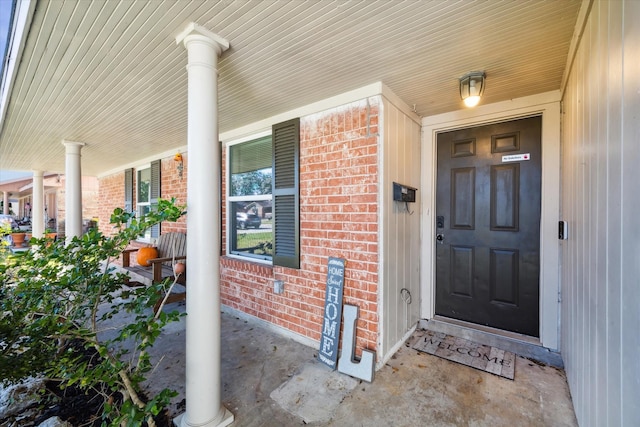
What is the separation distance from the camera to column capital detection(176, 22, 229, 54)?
Answer: 1.55 meters

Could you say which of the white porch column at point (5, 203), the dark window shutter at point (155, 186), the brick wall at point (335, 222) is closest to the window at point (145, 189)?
the dark window shutter at point (155, 186)

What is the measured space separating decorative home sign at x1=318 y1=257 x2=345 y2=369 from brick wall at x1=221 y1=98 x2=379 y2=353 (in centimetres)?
7

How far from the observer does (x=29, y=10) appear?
4.90ft

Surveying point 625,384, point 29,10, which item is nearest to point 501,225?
point 625,384

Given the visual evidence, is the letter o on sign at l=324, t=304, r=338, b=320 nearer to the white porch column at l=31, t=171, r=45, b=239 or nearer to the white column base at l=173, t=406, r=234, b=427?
the white column base at l=173, t=406, r=234, b=427

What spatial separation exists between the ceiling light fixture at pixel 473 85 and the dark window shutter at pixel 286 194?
1574mm

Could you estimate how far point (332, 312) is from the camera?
2428 mm

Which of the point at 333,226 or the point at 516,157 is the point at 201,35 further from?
the point at 516,157

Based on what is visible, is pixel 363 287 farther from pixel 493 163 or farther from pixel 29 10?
pixel 29 10

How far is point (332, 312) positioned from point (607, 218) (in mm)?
1958

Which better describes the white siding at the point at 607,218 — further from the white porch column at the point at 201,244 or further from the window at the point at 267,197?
the window at the point at 267,197

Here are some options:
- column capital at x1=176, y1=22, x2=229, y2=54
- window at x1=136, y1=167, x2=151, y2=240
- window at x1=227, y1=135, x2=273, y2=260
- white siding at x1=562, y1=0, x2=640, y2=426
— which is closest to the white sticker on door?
white siding at x1=562, y1=0, x2=640, y2=426

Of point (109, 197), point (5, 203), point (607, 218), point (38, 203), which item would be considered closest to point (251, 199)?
point (607, 218)

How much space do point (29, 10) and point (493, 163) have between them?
A: 3.70 metres
